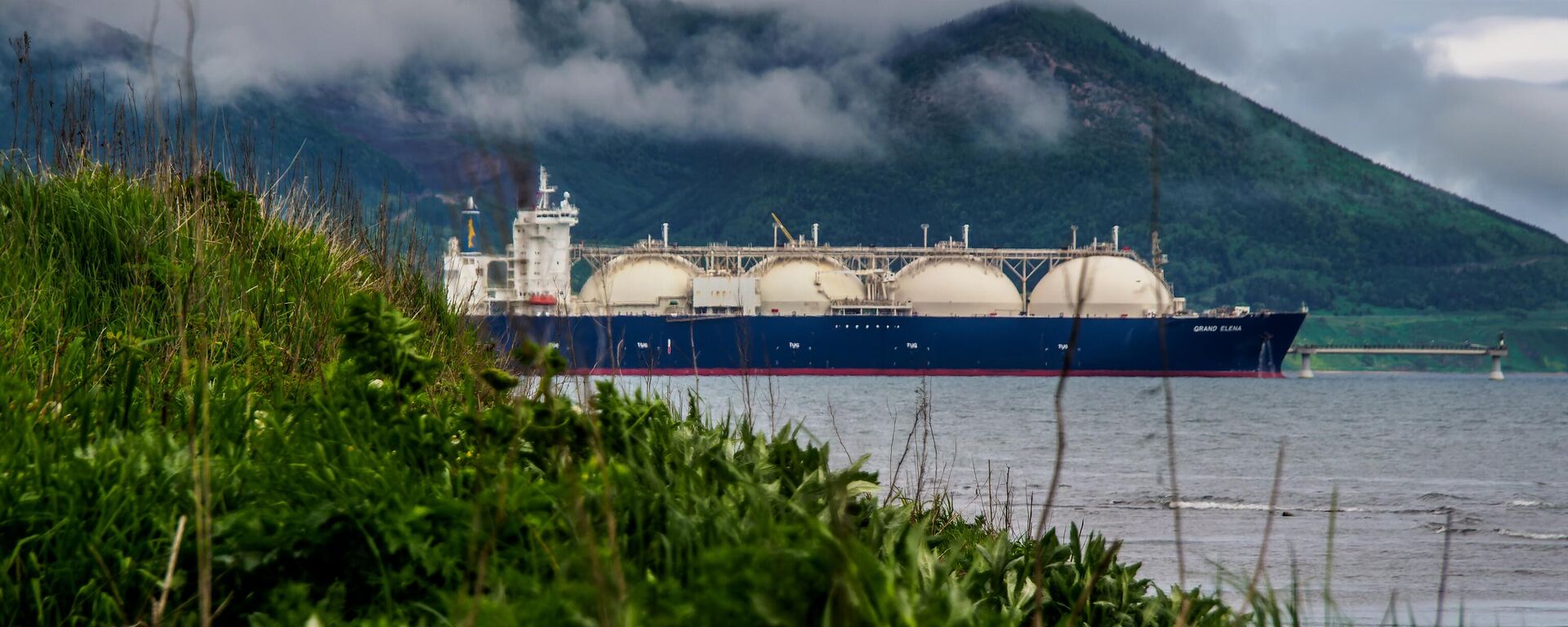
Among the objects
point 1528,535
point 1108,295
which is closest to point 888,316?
point 1108,295

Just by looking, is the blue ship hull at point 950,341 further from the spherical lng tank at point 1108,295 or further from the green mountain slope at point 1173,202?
the green mountain slope at point 1173,202

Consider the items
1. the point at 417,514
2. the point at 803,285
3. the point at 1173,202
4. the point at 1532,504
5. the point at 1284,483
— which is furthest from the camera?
the point at 1173,202

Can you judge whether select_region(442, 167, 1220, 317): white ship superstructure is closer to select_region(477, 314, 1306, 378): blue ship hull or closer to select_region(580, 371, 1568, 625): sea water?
select_region(477, 314, 1306, 378): blue ship hull

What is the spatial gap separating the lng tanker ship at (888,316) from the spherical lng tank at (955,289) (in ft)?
0.19

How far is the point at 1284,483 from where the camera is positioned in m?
14.4

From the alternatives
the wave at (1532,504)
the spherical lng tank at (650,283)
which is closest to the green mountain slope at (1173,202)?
the spherical lng tank at (650,283)

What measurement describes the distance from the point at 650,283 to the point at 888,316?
35.3 ft

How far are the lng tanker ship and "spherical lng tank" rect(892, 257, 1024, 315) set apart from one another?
0.19 feet

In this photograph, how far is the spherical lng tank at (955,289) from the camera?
5094 centimetres

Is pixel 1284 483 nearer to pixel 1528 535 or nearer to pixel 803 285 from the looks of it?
pixel 1528 535

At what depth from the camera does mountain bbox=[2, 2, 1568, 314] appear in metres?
107

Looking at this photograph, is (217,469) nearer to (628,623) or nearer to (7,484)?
(7,484)

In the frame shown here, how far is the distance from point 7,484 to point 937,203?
120m

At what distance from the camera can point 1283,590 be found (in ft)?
22.6
